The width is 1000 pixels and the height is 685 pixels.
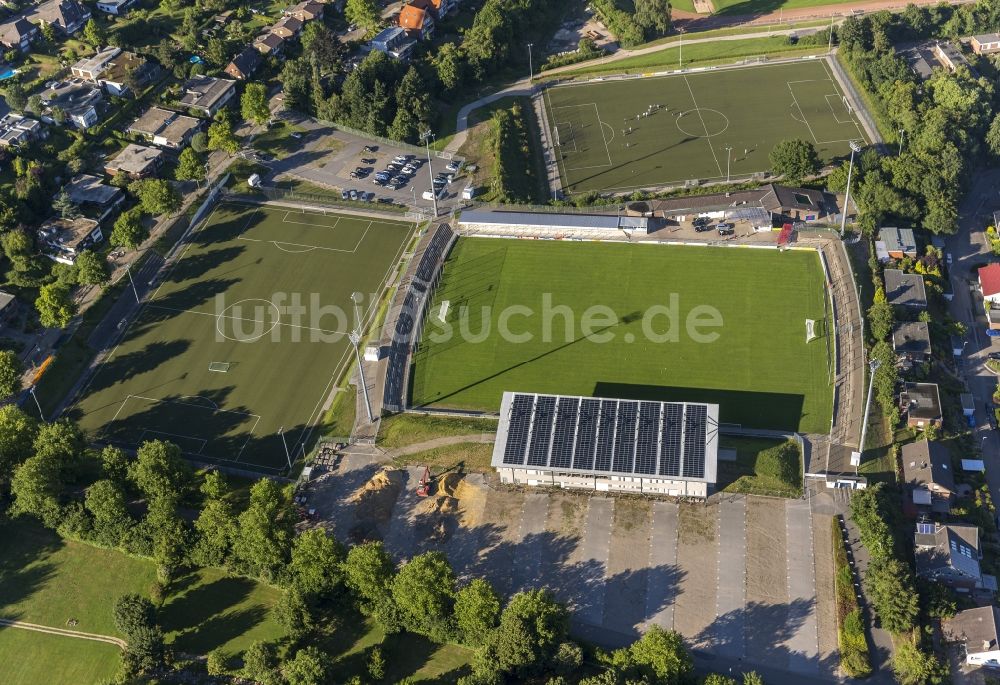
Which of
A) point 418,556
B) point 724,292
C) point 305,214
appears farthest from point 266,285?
point 724,292

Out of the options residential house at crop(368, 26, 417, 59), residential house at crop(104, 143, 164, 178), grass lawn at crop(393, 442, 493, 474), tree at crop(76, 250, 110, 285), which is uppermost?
residential house at crop(368, 26, 417, 59)

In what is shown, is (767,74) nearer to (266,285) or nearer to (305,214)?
(305,214)

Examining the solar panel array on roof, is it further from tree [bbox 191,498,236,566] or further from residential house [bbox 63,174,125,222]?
residential house [bbox 63,174,125,222]

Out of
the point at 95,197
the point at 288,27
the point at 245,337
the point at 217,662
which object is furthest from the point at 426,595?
the point at 288,27

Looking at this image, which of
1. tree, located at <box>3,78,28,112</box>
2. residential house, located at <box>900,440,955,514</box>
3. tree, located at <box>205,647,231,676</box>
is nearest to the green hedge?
residential house, located at <box>900,440,955,514</box>

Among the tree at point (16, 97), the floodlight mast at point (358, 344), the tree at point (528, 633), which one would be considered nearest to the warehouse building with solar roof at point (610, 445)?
the tree at point (528, 633)
